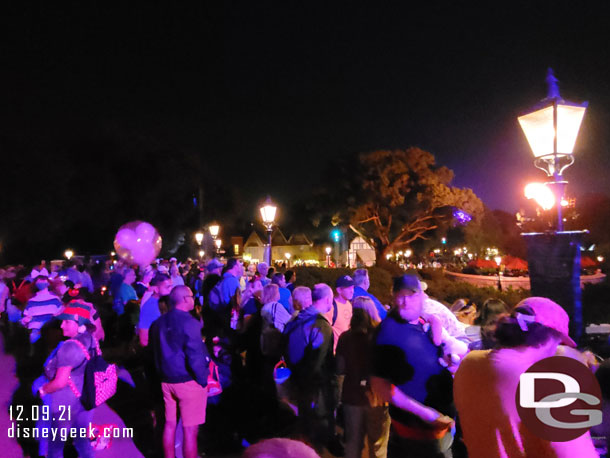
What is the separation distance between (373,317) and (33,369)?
678 cm

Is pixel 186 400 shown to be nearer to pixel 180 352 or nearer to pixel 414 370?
pixel 180 352

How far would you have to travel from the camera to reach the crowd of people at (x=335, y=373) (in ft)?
6.63

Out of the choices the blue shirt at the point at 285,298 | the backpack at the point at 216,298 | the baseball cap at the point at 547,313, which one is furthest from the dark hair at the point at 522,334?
the backpack at the point at 216,298

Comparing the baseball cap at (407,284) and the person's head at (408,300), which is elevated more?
the baseball cap at (407,284)

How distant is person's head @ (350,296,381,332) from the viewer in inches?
148

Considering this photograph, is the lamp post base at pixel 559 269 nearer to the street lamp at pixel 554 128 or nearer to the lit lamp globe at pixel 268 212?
the street lamp at pixel 554 128

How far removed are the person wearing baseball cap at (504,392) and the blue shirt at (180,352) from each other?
2.43 m

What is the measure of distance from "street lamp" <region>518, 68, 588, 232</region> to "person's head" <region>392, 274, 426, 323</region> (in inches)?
57.6

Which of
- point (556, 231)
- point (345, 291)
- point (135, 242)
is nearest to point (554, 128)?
point (556, 231)

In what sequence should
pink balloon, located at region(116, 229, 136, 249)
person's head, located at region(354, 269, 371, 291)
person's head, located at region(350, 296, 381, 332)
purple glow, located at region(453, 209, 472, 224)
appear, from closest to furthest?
person's head, located at region(350, 296, 381, 332), person's head, located at region(354, 269, 371, 291), pink balloon, located at region(116, 229, 136, 249), purple glow, located at region(453, 209, 472, 224)

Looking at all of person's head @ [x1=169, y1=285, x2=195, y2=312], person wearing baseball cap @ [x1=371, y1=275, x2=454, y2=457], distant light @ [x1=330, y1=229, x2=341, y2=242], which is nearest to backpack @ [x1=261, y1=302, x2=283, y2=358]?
person's head @ [x1=169, y1=285, x2=195, y2=312]

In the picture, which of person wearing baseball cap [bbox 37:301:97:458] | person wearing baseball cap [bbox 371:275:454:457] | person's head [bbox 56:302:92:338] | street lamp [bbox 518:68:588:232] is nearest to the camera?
person wearing baseball cap [bbox 371:275:454:457]

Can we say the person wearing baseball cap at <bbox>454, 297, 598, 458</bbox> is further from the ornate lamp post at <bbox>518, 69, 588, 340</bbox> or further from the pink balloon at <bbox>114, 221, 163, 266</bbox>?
the pink balloon at <bbox>114, 221, 163, 266</bbox>

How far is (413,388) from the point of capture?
2.71 meters
